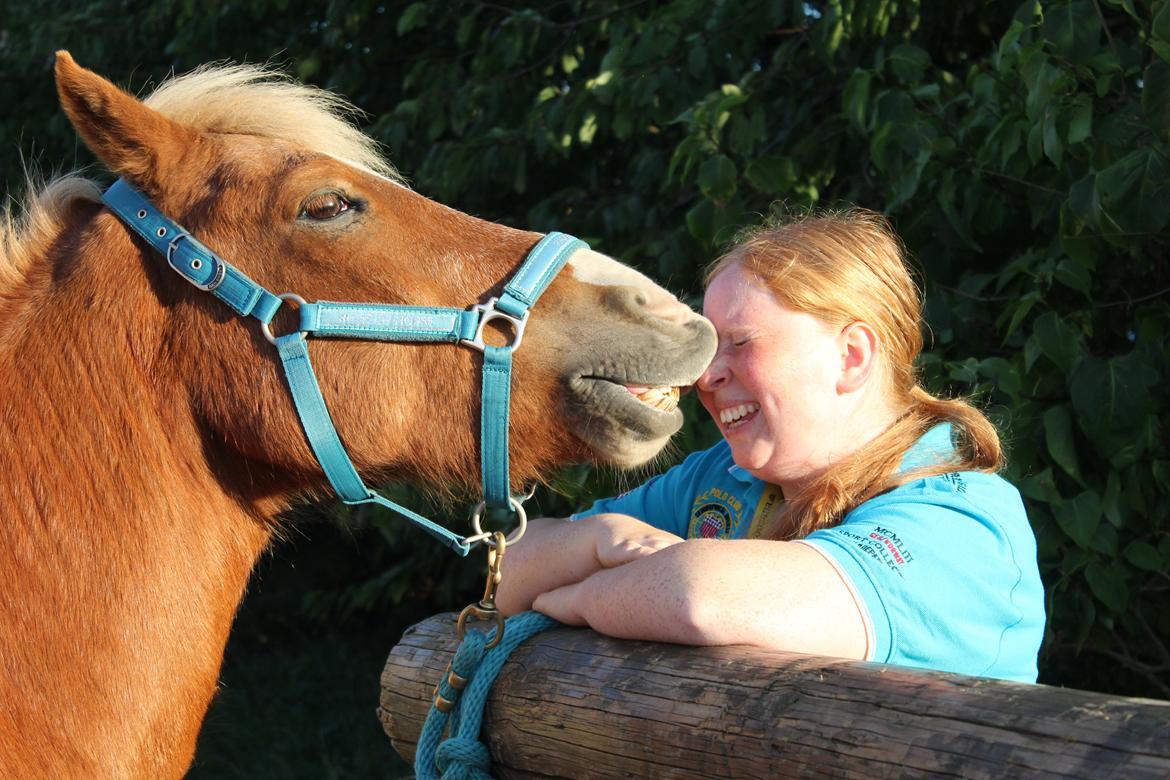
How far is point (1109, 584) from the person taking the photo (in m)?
2.78

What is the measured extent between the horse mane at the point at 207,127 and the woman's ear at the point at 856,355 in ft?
3.03

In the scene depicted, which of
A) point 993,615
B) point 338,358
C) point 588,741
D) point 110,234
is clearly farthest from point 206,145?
point 993,615

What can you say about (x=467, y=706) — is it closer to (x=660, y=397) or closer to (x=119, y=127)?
(x=660, y=397)

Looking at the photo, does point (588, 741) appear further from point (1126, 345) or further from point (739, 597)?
point (1126, 345)

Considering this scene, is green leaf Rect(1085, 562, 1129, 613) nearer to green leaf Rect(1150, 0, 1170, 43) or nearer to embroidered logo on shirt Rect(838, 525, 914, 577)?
green leaf Rect(1150, 0, 1170, 43)

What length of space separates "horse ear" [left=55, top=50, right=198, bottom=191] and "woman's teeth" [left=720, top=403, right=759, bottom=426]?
107cm

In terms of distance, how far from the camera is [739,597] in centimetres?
151

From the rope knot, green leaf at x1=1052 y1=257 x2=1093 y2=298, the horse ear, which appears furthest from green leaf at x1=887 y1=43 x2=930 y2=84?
the rope knot

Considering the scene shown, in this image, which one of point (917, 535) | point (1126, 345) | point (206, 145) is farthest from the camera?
point (1126, 345)

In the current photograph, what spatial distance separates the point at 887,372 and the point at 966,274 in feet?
4.94

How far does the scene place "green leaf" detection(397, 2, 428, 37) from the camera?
450 cm

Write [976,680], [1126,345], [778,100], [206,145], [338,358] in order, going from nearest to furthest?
[976,680] < [338,358] < [206,145] < [1126,345] < [778,100]

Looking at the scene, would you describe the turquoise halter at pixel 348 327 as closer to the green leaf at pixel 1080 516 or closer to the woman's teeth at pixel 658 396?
the woman's teeth at pixel 658 396

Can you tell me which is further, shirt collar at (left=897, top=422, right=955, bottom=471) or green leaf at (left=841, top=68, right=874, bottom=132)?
green leaf at (left=841, top=68, right=874, bottom=132)
